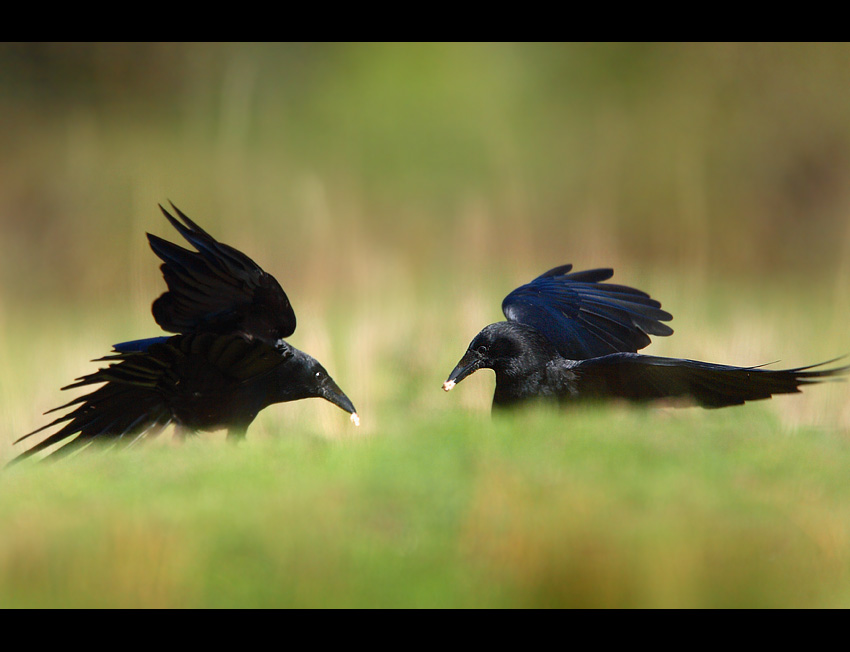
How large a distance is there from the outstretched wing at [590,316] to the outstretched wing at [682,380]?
0.33 m

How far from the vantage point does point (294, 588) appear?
2494 mm

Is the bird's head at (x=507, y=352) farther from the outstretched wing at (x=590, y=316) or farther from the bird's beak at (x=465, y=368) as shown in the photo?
the outstretched wing at (x=590, y=316)

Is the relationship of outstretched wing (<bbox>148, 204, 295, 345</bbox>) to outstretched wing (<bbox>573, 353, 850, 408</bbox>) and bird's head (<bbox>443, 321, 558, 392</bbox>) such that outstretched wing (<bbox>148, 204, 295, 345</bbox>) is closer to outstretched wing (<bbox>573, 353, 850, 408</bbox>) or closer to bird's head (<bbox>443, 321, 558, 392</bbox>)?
bird's head (<bbox>443, 321, 558, 392</bbox>)

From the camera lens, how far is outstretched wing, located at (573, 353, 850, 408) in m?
3.04

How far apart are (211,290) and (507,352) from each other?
3.82ft

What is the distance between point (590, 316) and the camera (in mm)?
3795

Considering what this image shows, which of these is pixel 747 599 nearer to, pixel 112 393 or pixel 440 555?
pixel 440 555

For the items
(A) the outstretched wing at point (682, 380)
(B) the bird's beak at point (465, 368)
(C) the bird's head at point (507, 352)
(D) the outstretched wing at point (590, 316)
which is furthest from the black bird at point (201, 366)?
(A) the outstretched wing at point (682, 380)

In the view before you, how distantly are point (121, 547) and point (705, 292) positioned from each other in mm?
4339

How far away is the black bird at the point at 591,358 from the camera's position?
3.11 metres

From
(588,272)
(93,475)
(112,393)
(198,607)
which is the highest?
(588,272)

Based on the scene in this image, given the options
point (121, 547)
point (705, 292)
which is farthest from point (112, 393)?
point (705, 292)

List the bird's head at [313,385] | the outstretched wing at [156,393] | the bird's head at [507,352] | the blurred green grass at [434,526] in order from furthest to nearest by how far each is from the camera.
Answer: the bird's head at [313,385]
the bird's head at [507,352]
the outstretched wing at [156,393]
the blurred green grass at [434,526]

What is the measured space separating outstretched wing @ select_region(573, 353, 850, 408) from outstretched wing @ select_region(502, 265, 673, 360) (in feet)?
1.08
